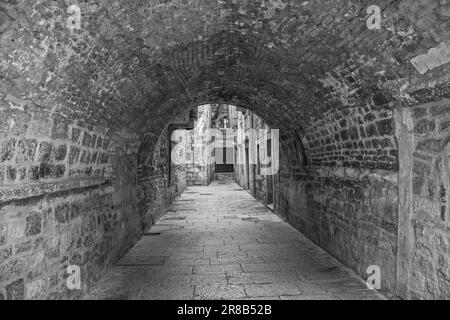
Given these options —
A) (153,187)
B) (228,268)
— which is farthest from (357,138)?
(153,187)

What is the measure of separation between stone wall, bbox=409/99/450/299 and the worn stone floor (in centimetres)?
81

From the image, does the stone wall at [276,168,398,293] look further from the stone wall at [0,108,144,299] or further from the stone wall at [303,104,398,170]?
the stone wall at [0,108,144,299]

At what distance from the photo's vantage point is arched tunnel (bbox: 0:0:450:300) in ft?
8.28

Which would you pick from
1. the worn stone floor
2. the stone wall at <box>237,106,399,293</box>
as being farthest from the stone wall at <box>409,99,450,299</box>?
the worn stone floor

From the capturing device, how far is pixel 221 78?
17.8ft

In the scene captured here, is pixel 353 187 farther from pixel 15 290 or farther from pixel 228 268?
pixel 15 290

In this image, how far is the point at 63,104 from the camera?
309 cm

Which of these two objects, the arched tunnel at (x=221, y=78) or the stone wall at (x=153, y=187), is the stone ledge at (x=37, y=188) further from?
the stone wall at (x=153, y=187)

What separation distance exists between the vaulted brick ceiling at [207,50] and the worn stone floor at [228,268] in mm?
2114

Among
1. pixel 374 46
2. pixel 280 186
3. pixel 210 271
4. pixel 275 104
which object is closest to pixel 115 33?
pixel 374 46

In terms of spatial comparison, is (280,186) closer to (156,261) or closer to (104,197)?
(156,261)

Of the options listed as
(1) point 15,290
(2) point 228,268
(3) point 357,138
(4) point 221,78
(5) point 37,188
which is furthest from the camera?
(4) point 221,78

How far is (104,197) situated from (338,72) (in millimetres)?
3522

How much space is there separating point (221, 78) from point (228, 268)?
9.95 ft
